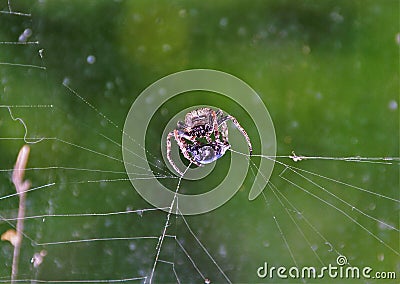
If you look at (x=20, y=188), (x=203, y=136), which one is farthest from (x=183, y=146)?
(x=20, y=188)

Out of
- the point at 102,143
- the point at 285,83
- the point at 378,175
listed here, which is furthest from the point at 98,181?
the point at 378,175

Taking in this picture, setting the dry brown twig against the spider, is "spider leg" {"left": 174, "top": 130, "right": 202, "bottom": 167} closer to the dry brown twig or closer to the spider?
the spider

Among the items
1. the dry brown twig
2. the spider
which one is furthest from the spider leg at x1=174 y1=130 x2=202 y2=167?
the dry brown twig

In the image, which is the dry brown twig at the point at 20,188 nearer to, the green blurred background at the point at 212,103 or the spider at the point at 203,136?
the green blurred background at the point at 212,103

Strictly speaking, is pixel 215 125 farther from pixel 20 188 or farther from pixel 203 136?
pixel 20 188

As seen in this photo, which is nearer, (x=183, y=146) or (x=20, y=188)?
(x=183, y=146)

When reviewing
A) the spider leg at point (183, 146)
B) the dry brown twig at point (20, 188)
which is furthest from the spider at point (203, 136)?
the dry brown twig at point (20, 188)
